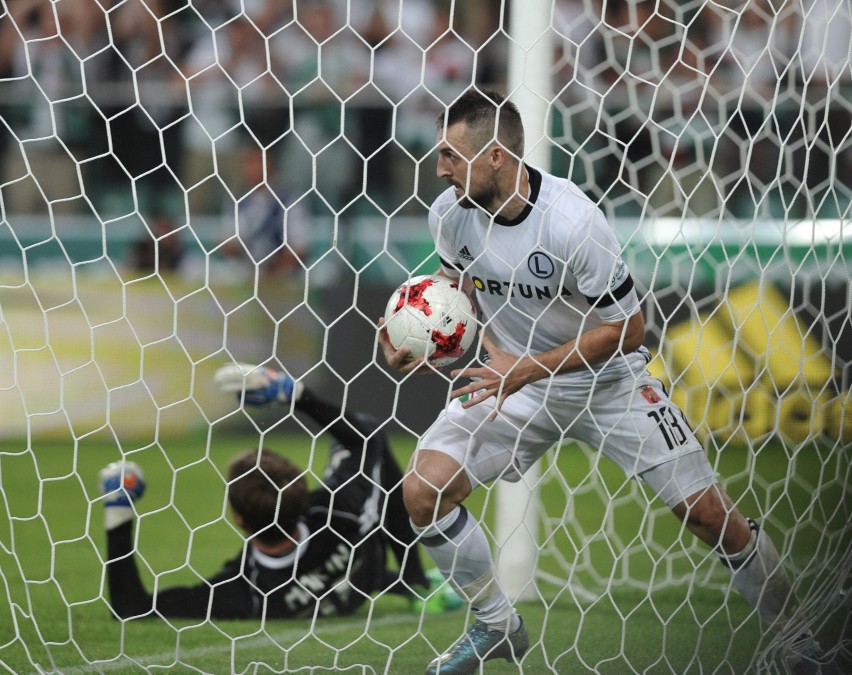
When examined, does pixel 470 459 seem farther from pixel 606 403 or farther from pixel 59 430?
pixel 59 430

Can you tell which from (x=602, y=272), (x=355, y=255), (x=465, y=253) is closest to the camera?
(x=602, y=272)

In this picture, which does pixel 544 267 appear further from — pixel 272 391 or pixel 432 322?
pixel 272 391

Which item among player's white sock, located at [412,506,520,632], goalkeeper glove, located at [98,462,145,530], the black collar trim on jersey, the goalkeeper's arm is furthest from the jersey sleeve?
goalkeeper glove, located at [98,462,145,530]

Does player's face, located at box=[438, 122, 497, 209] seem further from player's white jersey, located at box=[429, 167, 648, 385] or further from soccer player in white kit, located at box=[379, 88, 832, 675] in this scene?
player's white jersey, located at box=[429, 167, 648, 385]

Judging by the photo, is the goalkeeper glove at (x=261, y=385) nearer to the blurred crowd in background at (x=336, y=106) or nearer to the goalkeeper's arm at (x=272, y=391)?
the goalkeeper's arm at (x=272, y=391)

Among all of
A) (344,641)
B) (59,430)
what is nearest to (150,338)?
(59,430)

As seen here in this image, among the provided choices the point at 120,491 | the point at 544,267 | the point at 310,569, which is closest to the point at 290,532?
the point at 310,569

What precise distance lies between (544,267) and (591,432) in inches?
23.3

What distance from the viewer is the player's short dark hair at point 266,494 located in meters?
4.27

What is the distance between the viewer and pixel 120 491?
13.6 feet

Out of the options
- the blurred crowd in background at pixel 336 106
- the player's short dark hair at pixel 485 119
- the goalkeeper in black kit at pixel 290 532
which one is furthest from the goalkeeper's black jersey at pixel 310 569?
the blurred crowd in background at pixel 336 106

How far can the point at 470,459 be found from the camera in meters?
3.71

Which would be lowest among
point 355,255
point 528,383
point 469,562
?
point 355,255

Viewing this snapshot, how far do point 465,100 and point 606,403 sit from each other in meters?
1.05
